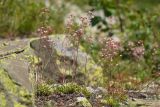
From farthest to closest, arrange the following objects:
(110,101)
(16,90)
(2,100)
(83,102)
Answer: (110,101)
(83,102)
(16,90)
(2,100)

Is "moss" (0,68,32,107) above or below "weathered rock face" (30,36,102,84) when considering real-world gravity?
above

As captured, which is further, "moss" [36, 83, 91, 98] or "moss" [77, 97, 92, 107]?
"moss" [36, 83, 91, 98]

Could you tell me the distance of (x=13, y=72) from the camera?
17.2 ft

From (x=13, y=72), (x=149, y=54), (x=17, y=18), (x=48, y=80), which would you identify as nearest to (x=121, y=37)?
(x=149, y=54)

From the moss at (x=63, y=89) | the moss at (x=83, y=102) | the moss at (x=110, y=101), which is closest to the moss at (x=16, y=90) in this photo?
the moss at (x=83, y=102)

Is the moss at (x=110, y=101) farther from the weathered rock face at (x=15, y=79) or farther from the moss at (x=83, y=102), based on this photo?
the weathered rock face at (x=15, y=79)

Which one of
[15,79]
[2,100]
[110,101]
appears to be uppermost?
[15,79]

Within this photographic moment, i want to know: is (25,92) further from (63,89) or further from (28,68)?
(63,89)

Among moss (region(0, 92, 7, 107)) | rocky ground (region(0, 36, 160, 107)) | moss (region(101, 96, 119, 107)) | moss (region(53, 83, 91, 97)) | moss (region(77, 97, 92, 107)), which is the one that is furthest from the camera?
moss (region(53, 83, 91, 97))

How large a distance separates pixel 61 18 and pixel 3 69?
7.05 metres

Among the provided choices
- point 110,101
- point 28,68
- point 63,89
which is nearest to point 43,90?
point 63,89

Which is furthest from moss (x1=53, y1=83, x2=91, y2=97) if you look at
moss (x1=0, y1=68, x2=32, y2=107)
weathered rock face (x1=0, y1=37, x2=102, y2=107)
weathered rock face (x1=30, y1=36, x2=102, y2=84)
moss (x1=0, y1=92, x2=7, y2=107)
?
weathered rock face (x1=30, y1=36, x2=102, y2=84)

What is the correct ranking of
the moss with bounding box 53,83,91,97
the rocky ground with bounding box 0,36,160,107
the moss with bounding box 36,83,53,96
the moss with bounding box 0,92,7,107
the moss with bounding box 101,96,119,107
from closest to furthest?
1. the moss with bounding box 0,92,7,107
2. the rocky ground with bounding box 0,36,160,107
3. the moss with bounding box 101,96,119,107
4. the moss with bounding box 36,83,53,96
5. the moss with bounding box 53,83,91,97

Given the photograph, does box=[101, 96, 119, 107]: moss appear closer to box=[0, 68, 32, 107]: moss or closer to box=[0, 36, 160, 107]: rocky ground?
box=[0, 36, 160, 107]: rocky ground
